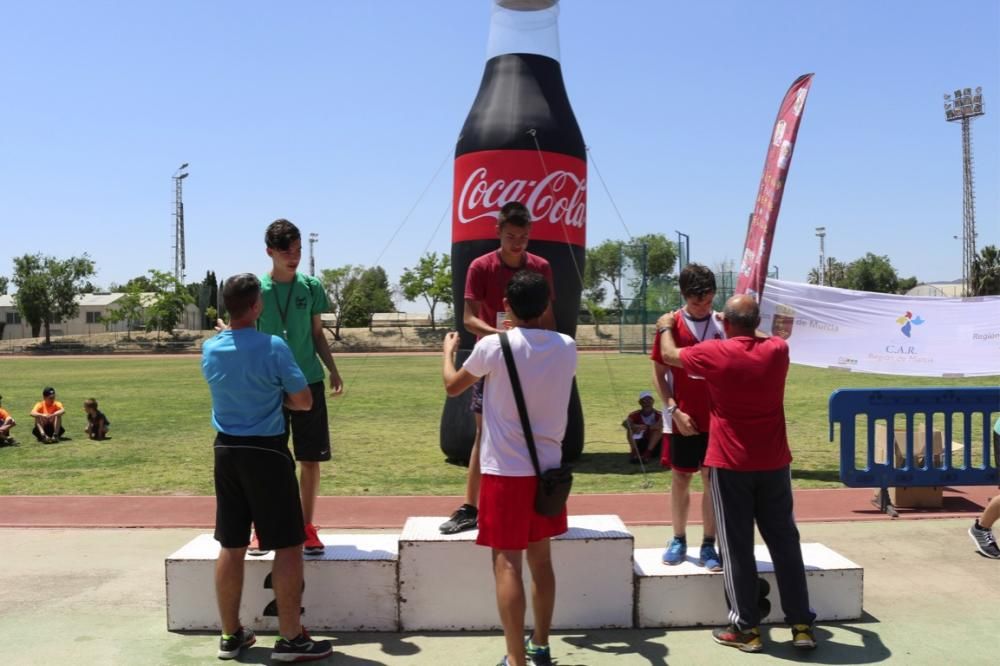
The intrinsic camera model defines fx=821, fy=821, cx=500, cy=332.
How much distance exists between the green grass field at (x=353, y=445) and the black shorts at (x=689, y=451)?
3.92 meters

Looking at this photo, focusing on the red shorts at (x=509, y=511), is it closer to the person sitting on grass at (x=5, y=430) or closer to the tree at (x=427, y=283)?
the person sitting on grass at (x=5, y=430)

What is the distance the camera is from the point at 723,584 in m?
4.75

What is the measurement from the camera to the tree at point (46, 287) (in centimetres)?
6875

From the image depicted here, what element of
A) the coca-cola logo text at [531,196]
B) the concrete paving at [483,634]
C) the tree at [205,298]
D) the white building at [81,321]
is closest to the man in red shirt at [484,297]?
the concrete paving at [483,634]

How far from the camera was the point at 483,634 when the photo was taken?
4707 mm

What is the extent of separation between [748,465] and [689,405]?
0.79 meters

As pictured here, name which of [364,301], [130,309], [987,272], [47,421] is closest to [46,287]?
[130,309]

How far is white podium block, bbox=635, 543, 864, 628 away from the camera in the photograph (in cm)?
479

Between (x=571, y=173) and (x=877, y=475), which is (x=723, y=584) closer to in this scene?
(x=877, y=475)

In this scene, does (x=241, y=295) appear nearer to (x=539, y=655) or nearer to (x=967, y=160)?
(x=539, y=655)

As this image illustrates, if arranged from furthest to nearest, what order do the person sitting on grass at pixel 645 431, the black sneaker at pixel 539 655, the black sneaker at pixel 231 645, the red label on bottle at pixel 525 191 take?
the person sitting on grass at pixel 645 431
the red label on bottle at pixel 525 191
the black sneaker at pixel 231 645
the black sneaker at pixel 539 655

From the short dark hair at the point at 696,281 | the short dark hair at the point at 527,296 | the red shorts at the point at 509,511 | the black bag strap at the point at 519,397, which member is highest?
the short dark hair at the point at 696,281

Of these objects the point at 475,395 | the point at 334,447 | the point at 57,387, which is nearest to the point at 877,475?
the point at 475,395

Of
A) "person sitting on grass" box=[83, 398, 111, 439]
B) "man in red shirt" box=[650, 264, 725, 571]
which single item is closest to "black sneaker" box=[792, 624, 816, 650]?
"man in red shirt" box=[650, 264, 725, 571]
